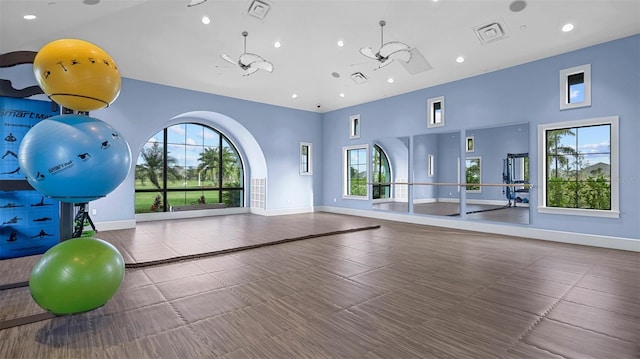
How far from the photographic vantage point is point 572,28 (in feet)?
18.0

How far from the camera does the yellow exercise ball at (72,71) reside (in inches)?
98.1

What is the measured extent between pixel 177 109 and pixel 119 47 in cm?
209

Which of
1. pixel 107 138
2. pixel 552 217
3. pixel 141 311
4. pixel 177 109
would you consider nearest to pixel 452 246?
pixel 552 217

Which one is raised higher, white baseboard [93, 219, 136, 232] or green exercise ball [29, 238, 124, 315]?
green exercise ball [29, 238, 124, 315]

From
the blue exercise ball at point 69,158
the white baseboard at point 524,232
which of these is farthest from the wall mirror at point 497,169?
the blue exercise ball at point 69,158

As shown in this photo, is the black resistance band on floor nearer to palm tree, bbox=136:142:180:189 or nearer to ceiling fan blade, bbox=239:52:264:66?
ceiling fan blade, bbox=239:52:264:66

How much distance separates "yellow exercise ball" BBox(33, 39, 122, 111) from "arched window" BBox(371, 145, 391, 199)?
878 centimetres

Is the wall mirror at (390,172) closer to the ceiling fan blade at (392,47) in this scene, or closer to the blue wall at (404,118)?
the blue wall at (404,118)

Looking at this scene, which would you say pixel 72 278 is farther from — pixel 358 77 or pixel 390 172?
pixel 390 172

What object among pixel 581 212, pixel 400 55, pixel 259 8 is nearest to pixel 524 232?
pixel 581 212

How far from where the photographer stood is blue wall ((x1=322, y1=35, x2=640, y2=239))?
5.36 meters

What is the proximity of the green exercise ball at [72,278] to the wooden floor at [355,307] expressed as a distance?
0.81 feet

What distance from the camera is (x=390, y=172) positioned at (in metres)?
11.8

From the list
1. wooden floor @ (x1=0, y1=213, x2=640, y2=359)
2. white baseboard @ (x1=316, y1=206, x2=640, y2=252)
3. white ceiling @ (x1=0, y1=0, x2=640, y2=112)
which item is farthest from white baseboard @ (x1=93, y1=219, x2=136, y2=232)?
white baseboard @ (x1=316, y1=206, x2=640, y2=252)
